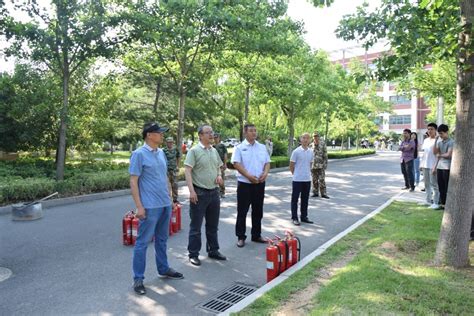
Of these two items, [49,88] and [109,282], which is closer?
[109,282]

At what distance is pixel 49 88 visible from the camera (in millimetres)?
16266

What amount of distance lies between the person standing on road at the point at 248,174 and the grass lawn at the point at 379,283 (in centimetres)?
138

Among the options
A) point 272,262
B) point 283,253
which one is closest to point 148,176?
point 272,262

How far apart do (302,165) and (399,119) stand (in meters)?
73.1

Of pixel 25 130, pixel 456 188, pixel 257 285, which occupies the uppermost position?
pixel 25 130

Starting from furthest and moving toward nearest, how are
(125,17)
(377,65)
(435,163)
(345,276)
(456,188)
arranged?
(125,17), (435,163), (377,65), (456,188), (345,276)

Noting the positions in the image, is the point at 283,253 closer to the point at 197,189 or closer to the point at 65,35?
the point at 197,189

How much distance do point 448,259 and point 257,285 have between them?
2417 millimetres

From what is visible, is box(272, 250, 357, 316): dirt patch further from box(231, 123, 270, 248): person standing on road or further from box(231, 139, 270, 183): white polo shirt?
box(231, 139, 270, 183): white polo shirt

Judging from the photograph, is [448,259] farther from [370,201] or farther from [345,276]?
[370,201]

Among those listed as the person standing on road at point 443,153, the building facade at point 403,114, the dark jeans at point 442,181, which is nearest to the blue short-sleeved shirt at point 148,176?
the person standing on road at point 443,153

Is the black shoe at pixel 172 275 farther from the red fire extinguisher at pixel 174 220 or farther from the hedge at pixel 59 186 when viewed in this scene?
the hedge at pixel 59 186

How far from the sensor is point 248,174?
20.3 ft

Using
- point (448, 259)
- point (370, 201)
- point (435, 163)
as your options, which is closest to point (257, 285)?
point (448, 259)
